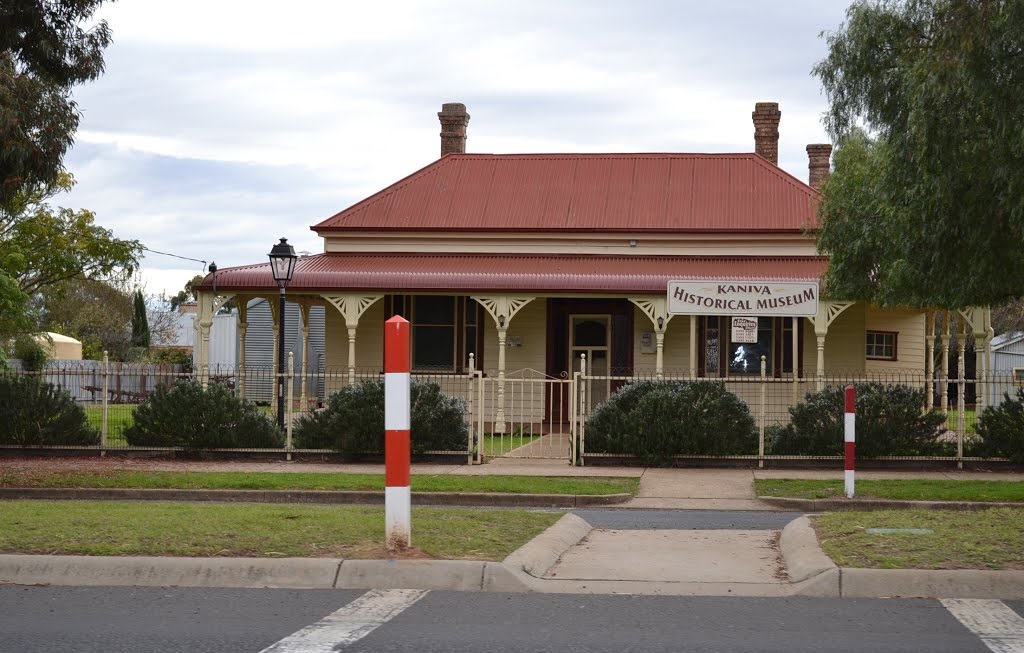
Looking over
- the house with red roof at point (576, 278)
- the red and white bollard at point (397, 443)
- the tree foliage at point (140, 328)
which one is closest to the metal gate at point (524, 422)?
the house with red roof at point (576, 278)

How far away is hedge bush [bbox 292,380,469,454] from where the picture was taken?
18797mm

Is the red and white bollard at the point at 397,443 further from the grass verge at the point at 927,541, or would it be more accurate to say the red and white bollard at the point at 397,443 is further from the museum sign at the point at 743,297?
the museum sign at the point at 743,297

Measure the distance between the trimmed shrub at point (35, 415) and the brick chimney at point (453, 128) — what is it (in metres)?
16.2

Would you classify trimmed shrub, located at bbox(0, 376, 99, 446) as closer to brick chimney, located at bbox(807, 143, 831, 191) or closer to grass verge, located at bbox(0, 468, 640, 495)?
grass verge, located at bbox(0, 468, 640, 495)

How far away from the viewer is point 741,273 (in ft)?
88.6

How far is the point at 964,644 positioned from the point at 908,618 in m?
0.67

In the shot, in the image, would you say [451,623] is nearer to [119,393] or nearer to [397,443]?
[397,443]

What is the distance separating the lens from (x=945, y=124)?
12.9 meters

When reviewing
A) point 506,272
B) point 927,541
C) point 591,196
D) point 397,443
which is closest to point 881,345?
point 591,196

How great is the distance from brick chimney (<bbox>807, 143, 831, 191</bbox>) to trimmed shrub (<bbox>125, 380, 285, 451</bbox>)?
2023cm

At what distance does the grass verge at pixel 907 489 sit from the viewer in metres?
14.7

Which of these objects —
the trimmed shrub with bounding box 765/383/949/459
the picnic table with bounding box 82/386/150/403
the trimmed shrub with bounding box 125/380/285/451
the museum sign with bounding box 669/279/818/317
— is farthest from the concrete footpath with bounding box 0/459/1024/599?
the museum sign with bounding box 669/279/818/317

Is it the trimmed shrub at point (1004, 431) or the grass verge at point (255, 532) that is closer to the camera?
the grass verge at point (255, 532)

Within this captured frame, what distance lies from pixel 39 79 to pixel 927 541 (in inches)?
540
